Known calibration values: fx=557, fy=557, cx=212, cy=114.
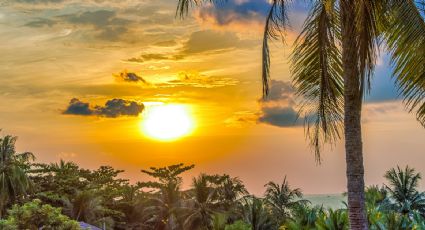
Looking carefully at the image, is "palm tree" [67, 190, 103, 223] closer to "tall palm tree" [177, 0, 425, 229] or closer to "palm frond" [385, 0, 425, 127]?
"tall palm tree" [177, 0, 425, 229]

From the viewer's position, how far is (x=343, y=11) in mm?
10305

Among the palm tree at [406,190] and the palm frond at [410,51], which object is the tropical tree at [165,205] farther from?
the palm frond at [410,51]

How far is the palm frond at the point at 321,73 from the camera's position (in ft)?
37.2

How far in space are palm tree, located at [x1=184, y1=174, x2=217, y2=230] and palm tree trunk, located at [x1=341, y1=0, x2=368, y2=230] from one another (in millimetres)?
45098

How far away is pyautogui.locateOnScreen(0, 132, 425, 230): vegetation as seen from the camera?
50688mm

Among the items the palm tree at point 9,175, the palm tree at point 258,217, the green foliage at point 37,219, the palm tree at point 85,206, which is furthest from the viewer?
Answer: the palm tree at point 85,206

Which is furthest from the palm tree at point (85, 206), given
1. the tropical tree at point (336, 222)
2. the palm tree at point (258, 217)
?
the tropical tree at point (336, 222)

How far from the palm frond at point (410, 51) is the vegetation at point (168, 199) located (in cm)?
3612

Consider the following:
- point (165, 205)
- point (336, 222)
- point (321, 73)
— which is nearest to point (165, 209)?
point (165, 205)

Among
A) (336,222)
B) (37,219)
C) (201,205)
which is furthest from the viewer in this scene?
(201,205)

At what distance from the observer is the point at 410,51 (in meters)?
9.04

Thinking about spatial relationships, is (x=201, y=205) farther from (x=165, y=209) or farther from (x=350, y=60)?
(x=350, y=60)

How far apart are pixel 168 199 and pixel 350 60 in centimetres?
5103

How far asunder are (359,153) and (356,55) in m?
1.79
